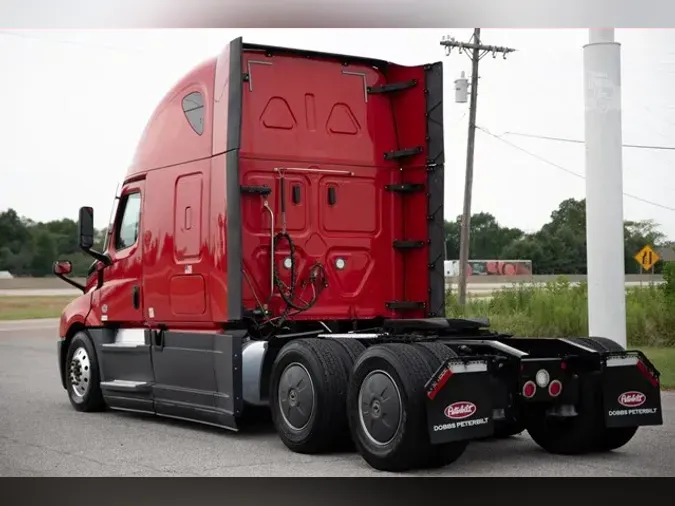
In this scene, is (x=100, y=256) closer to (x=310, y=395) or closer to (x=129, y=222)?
(x=129, y=222)

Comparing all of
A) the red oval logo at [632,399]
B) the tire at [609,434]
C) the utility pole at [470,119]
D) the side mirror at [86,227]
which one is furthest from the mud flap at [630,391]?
A: the utility pole at [470,119]

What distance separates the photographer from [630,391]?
7.83 meters

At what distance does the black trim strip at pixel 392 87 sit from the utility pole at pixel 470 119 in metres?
7.65

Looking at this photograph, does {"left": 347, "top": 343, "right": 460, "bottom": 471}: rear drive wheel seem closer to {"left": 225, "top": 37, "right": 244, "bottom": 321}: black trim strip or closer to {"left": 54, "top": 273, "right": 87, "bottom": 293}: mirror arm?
{"left": 225, "top": 37, "right": 244, "bottom": 321}: black trim strip

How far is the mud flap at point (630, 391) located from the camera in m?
7.77

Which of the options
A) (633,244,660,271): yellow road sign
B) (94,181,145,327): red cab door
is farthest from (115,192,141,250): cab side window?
(633,244,660,271): yellow road sign

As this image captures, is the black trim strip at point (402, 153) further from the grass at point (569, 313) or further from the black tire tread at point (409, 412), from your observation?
the grass at point (569, 313)

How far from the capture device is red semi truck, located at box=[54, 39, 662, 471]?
7.82 meters

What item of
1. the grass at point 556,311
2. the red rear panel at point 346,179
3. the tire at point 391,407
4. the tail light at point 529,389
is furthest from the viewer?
the grass at point 556,311

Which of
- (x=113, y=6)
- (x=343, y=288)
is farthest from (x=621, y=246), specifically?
(x=113, y=6)

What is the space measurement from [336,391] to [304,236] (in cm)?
183

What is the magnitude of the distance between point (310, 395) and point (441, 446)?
1193 mm

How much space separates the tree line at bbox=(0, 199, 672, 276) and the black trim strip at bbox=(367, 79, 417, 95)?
246 cm

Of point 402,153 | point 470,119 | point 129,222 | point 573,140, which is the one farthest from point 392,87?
point 470,119
